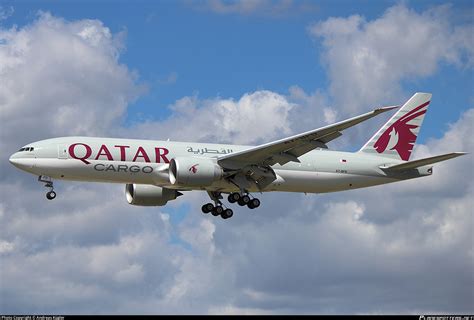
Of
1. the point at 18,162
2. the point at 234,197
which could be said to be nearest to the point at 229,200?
the point at 234,197

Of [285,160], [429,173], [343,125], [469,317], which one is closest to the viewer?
[469,317]

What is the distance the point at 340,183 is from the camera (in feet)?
214

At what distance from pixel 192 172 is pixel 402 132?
56.9ft

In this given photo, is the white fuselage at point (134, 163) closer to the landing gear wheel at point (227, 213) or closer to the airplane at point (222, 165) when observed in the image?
the airplane at point (222, 165)

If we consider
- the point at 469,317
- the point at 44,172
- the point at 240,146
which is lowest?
the point at 469,317

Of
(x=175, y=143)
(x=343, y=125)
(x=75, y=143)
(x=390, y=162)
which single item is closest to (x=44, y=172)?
(x=75, y=143)

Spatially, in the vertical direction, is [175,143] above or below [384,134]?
below

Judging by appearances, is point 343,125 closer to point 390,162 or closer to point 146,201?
point 390,162

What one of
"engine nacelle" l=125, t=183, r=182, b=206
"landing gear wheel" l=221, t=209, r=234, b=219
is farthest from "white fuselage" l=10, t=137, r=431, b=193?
"engine nacelle" l=125, t=183, r=182, b=206

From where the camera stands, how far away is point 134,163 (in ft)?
196

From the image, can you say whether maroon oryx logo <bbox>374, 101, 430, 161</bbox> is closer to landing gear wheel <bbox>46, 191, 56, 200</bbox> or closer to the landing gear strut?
the landing gear strut

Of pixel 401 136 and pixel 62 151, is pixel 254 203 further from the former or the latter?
pixel 401 136

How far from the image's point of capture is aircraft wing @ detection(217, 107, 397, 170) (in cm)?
5766

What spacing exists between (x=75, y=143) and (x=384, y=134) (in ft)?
69.7
